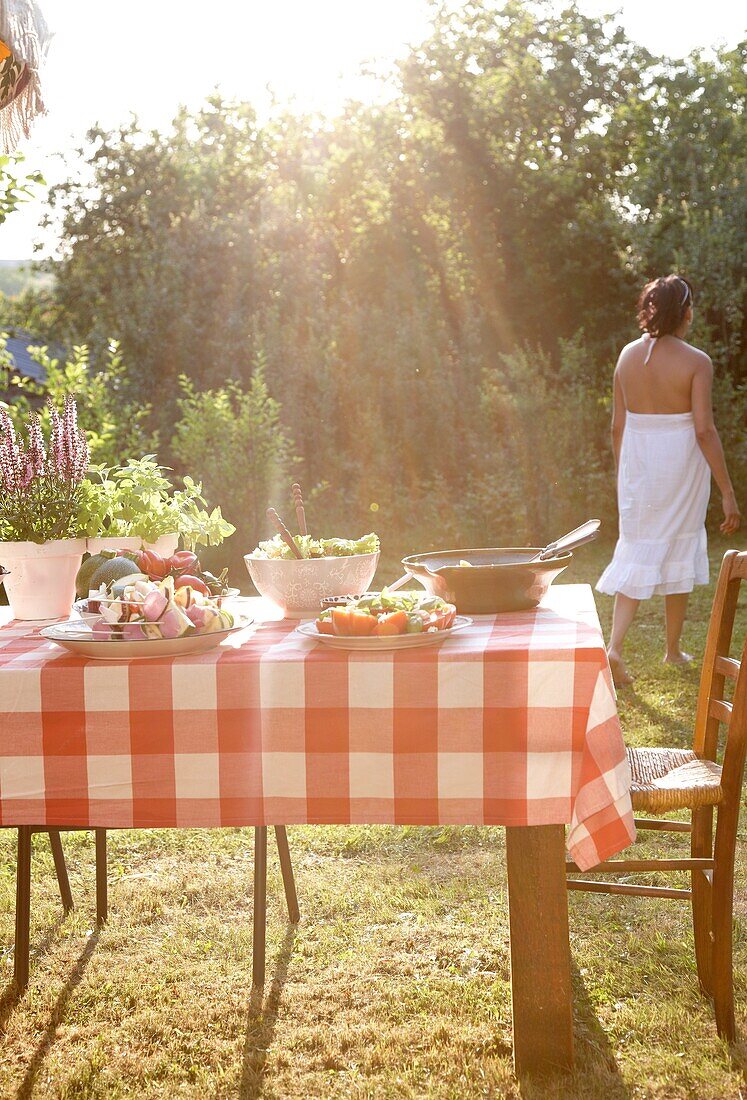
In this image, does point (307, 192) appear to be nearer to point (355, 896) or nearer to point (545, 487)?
point (545, 487)

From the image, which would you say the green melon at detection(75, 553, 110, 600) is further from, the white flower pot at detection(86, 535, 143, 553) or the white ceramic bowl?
the white ceramic bowl

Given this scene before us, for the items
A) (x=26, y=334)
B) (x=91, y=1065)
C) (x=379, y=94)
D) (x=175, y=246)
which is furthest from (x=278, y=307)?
(x=91, y=1065)

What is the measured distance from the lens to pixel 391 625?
5.91ft

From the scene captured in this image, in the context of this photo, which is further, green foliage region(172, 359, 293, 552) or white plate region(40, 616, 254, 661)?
green foliage region(172, 359, 293, 552)

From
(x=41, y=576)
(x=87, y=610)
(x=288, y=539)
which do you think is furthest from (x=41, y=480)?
(x=288, y=539)

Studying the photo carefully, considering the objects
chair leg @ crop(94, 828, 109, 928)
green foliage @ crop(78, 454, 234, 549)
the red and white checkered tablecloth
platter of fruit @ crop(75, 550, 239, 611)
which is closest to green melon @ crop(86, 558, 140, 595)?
platter of fruit @ crop(75, 550, 239, 611)

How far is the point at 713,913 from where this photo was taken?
83.9 inches

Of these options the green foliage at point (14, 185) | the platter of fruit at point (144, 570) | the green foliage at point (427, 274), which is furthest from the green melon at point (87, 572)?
the green foliage at point (427, 274)

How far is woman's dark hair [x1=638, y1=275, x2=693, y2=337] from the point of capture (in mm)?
4852

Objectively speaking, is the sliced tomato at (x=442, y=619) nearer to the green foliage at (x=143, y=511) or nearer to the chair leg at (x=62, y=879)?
the green foliage at (x=143, y=511)

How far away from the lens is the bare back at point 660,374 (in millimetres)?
4883

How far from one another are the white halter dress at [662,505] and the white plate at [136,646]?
3.59 metres

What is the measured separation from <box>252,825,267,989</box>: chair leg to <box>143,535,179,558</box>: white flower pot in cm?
68

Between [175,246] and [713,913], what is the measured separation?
12.0 metres
